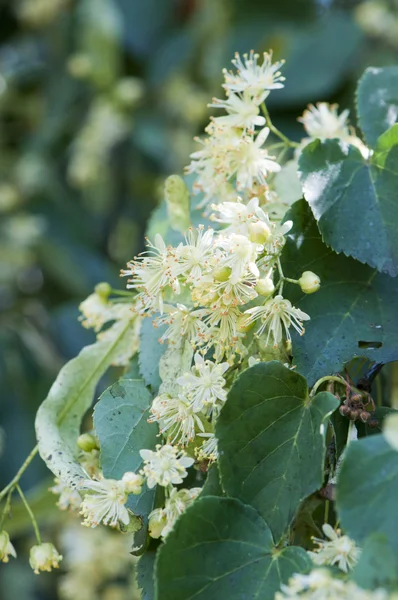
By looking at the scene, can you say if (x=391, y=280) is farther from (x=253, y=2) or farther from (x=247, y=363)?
(x=253, y=2)

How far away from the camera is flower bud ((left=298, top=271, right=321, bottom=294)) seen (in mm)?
611

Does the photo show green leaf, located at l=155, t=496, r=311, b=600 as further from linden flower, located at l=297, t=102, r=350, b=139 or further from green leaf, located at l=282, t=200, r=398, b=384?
linden flower, located at l=297, t=102, r=350, b=139

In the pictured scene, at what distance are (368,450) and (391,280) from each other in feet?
0.66

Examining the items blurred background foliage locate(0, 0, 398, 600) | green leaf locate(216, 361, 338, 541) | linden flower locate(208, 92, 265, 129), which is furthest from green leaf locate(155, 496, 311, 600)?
blurred background foliage locate(0, 0, 398, 600)

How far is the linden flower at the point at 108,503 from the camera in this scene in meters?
0.60

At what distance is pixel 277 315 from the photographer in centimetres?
61

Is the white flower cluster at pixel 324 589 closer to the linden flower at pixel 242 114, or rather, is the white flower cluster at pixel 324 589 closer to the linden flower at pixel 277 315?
the linden flower at pixel 277 315

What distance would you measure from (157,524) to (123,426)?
0.09 m

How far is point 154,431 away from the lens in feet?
2.14

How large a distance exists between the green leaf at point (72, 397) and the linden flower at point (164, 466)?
107 millimetres

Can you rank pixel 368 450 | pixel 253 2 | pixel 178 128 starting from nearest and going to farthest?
pixel 368 450
pixel 178 128
pixel 253 2

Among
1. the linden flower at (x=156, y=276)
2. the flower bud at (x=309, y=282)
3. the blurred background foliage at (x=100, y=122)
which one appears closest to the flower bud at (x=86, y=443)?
the linden flower at (x=156, y=276)

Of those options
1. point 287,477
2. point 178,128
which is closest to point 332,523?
point 287,477

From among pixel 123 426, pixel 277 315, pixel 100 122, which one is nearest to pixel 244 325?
pixel 277 315
